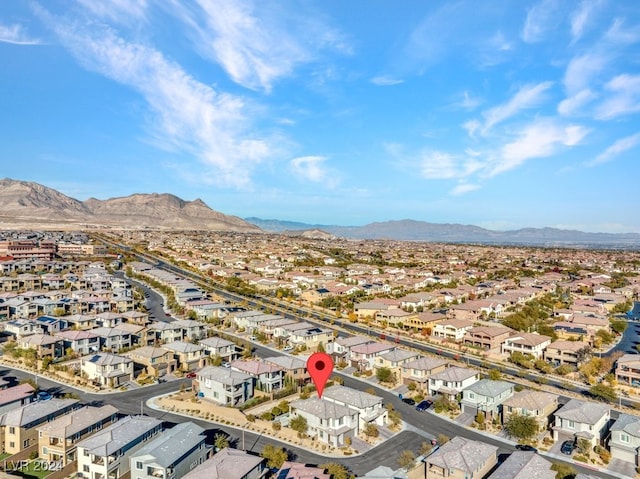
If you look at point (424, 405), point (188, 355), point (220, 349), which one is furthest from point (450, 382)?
point (188, 355)

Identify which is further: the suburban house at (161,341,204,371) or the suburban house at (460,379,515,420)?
the suburban house at (161,341,204,371)

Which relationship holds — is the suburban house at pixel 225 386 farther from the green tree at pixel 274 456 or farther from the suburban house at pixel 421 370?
the suburban house at pixel 421 370

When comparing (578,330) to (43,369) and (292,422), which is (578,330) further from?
(43,369)

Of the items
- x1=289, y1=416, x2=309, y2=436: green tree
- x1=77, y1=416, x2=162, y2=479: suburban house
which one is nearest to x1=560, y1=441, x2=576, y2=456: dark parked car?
x1=289, y1=416, x2=309, y2=436: green tree

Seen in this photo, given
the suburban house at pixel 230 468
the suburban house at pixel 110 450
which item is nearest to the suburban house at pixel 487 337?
the suburban house at pixel 230 468

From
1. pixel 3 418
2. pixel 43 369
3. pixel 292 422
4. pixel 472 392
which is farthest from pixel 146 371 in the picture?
pixel 472 392

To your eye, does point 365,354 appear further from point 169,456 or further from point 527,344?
point 169,456

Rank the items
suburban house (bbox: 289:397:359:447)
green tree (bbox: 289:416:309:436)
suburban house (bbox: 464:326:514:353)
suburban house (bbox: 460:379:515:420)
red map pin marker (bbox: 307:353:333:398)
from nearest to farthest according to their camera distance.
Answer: suburban house (bbox: 289:397:359:447)
green tree (bbox: 289:416:309:436)
red map pin marker (bbox: 307:353:333:398)
suburban house (bbox: 460:379:515:420)
suburban house (bbox: 464:326:514:353)

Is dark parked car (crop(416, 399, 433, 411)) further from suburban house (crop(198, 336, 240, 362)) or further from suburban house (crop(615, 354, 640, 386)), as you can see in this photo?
suburban house (crop(615, 354, 640, 386))
